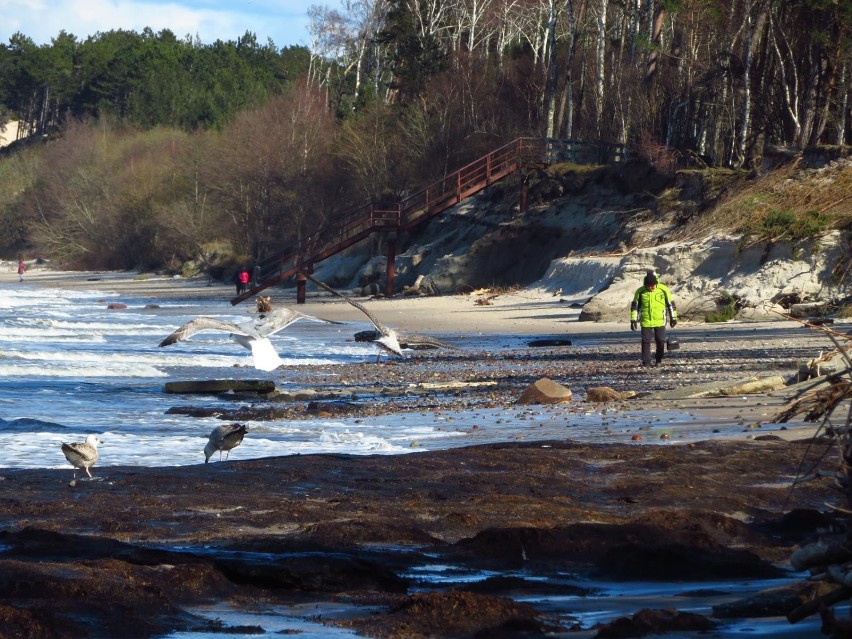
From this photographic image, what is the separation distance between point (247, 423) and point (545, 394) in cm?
390

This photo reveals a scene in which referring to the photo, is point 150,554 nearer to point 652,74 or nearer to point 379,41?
point 652,74

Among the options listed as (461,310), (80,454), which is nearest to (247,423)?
(80,454)

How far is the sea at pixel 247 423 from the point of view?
21.5 feet

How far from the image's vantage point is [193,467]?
38.2 ft

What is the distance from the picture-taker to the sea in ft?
21.5

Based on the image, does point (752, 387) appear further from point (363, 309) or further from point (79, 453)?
point (79, 453)

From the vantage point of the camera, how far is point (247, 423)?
1583 centimetres

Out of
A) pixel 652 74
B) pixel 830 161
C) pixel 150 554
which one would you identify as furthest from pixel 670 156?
pixel 150 554

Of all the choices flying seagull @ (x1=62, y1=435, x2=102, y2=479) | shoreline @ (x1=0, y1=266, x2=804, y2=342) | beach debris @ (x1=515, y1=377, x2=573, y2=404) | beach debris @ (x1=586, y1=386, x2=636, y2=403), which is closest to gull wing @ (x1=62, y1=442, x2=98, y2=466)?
flying seagull @ (x1=62, y1=435, x2=102, y2=479)

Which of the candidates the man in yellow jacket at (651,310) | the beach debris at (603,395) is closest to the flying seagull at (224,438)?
the beach debris at (603,395)

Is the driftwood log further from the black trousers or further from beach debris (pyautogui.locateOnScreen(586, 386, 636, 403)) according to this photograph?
the black trousers

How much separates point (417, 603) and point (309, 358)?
2033 cm

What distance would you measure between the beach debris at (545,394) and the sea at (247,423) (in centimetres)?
45

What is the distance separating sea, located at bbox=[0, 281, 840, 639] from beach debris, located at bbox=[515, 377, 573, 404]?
454 millimetres
